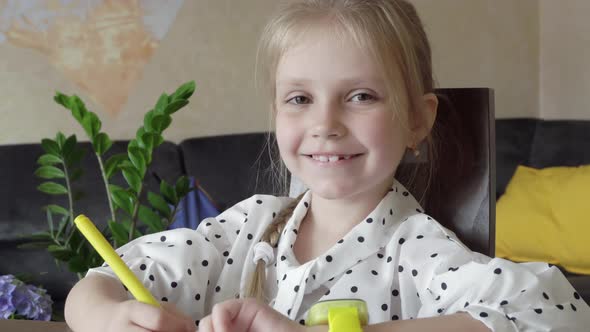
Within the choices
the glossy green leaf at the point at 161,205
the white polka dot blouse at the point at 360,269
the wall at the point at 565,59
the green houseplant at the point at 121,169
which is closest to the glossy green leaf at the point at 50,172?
the green houseplant at the point at 121,169

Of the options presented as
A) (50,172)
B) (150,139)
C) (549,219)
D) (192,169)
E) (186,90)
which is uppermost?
(186,90)

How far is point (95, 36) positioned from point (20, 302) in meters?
1.53

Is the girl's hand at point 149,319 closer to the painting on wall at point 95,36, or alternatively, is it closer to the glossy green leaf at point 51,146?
the glossy green leaf at point 51,146

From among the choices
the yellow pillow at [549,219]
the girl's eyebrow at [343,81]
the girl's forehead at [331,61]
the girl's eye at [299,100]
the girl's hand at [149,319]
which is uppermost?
the girl's forehead at [331,61]

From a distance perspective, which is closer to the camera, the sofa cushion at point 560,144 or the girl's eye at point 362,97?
the girl's eye at point 362,97

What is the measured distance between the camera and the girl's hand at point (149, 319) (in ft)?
2.52

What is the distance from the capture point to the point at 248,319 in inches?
29.0

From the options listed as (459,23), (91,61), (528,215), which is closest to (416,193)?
(528,215)

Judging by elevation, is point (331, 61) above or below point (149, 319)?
above

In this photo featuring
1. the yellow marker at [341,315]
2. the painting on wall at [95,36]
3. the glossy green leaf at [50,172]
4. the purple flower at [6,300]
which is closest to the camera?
the yellow marker at [341,315]

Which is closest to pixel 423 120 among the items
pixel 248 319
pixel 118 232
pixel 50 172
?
pixel 248 319

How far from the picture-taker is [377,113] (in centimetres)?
101

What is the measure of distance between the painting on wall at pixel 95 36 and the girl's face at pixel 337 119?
2288 millimetres

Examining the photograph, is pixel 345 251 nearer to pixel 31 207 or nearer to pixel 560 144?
pixel 31 207
